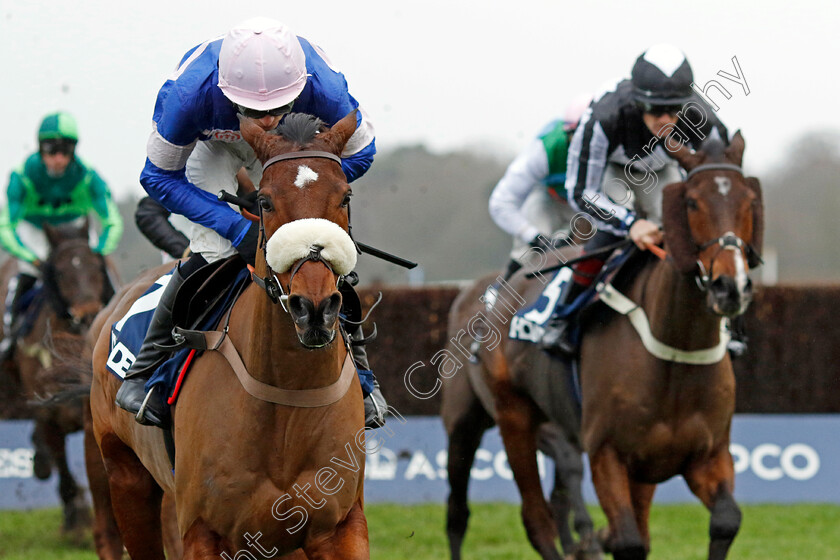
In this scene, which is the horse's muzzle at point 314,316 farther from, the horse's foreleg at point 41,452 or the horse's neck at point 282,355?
the horse's foreleg at point 41,452

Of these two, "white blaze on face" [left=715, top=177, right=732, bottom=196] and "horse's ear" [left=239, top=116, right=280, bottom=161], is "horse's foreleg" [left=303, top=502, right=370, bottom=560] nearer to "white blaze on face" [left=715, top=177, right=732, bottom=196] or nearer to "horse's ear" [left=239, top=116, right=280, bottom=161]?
"horse's ear" [left=239, top=116, right=280, bottom=161]

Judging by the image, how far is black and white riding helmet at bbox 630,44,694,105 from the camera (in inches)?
204

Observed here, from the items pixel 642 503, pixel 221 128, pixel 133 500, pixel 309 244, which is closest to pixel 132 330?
pixel 133 500

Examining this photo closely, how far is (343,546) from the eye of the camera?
348 cm

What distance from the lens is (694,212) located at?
464 cm

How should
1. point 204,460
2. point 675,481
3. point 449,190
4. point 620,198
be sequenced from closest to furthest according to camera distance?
point 204,460
point 620,198
point 675,481
point 449,190

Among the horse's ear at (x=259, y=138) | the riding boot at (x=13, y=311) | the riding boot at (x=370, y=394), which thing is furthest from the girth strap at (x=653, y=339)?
the riding boot at (x=13, y=311)

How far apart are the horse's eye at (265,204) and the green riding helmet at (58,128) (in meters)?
5.47

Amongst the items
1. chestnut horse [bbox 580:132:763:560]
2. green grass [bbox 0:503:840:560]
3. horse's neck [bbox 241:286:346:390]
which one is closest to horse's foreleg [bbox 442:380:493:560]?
green grass [bbox 0:503:840:560]

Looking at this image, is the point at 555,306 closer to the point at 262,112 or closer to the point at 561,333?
the point at 561,333

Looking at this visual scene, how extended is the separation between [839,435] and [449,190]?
490 cm

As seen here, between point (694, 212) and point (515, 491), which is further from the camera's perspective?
point (515, 491)

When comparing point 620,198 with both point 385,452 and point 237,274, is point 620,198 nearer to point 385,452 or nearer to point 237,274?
point 237,274

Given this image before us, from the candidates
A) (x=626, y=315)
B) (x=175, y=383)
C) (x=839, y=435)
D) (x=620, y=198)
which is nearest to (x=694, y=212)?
(x=626, y=315)
